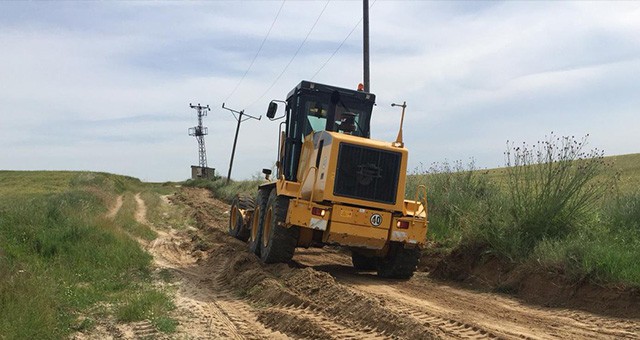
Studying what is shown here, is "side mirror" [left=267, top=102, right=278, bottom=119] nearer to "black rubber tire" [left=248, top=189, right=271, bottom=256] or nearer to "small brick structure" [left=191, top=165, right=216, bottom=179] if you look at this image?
"black rubber tire" [left=248, top=189, right=271, bottom=256]

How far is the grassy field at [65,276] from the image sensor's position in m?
6.63

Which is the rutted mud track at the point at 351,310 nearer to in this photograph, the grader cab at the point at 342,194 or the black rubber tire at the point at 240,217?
the grader cab at the point at 342,194

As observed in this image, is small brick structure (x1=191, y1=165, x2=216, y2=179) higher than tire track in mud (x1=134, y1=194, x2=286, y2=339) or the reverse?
higher

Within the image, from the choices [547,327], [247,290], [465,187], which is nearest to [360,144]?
[247,290]

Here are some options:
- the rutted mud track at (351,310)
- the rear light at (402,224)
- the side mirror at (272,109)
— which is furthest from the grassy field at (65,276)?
the rear light at (402,224)

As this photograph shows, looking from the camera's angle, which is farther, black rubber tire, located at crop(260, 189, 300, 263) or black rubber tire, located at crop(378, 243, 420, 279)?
black rubber tire, located at crop(378, 243, 420, 279)

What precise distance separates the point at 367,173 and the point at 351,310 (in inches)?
130

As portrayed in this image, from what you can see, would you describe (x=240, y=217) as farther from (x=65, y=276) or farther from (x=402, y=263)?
(x=65, y=276)

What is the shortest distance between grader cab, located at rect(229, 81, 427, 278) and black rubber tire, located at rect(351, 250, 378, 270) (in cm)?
15

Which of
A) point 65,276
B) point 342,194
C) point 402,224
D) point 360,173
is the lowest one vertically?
point 65,276

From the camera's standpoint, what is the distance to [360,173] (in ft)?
32.6

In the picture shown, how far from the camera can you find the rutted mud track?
6.36 meters

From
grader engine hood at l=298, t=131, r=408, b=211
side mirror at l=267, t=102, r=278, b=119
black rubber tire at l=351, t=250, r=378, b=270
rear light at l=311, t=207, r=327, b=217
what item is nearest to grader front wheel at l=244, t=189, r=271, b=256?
side mirror at l=267, t=102, r=278, b=119

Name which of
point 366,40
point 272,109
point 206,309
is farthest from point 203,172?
point 206,309
